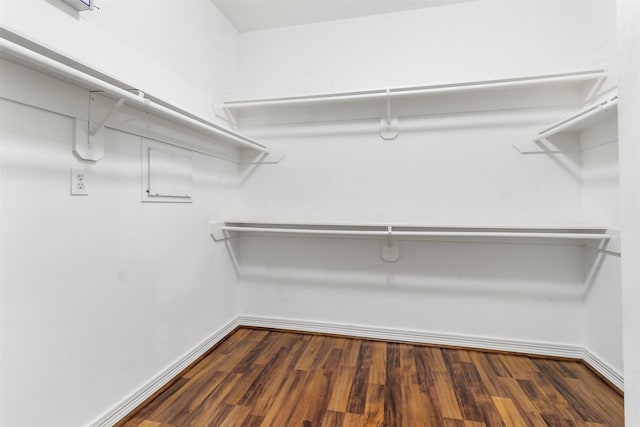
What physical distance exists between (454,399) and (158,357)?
1435 mm

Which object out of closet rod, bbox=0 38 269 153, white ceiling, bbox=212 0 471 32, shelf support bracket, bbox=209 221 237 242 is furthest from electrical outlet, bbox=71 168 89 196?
white ceiling, bbox=212 0 471 32

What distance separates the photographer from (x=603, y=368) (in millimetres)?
1541

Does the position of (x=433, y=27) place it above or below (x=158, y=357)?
above

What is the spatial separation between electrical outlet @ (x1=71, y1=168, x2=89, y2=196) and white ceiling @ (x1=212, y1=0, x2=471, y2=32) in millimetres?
1497

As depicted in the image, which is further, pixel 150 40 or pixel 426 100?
pixel 426 100

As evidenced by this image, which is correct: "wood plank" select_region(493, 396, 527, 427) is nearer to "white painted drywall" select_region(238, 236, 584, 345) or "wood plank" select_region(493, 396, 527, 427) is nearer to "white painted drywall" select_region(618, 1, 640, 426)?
"white painted drywall" select_region(618, 1, 640, 426)

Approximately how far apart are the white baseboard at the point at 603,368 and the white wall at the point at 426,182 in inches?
3.4

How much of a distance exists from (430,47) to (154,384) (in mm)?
2507

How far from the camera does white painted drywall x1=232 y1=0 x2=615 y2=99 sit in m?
1.73

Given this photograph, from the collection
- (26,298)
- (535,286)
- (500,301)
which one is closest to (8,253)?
(26,298)

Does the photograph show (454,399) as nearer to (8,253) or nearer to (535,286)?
(535,286)

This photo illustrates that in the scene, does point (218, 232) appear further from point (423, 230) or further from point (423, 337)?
point (423, 337)

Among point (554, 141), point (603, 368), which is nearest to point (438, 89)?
point (554, 141)

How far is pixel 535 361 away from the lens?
Result: 1.71 meters
